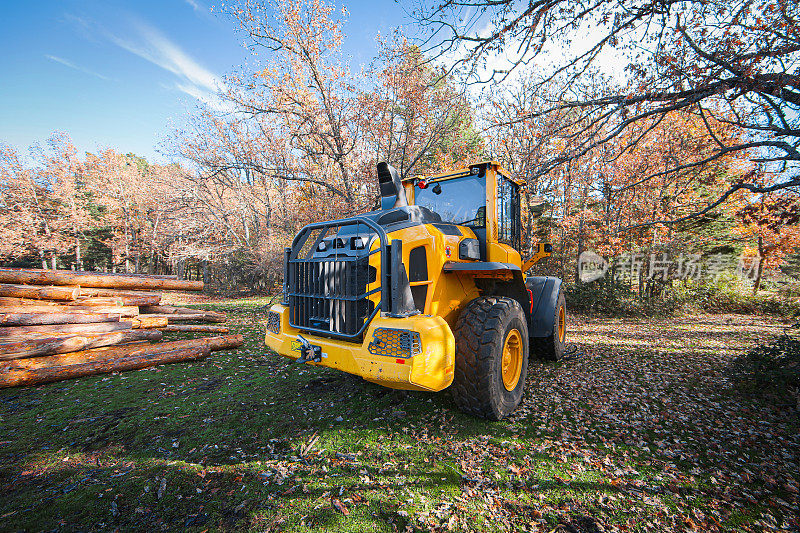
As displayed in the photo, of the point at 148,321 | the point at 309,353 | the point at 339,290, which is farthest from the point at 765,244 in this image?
the point at 148,321

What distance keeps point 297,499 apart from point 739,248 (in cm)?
1913

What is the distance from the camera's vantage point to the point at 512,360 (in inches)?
159

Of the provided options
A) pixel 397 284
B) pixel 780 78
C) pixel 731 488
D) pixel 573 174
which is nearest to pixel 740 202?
pixel 573 174

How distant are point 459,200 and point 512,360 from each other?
2.24 m

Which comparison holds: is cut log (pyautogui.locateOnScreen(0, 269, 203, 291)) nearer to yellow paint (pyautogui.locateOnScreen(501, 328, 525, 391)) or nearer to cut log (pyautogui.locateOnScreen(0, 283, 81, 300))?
cut log (pyautogui.locateOnScreen(0, 283, 81, 300))

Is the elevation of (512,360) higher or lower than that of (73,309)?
lower

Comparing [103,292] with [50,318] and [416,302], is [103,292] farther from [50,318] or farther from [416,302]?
[416,302]

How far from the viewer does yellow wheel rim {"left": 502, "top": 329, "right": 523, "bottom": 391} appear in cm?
382

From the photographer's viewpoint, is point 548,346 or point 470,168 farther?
point 548,346

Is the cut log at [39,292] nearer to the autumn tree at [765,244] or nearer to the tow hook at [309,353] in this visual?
the tow hook at [309,353]

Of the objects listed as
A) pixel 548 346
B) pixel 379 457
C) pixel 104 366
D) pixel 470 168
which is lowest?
pixel 379 457

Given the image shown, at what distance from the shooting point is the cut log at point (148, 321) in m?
6.70

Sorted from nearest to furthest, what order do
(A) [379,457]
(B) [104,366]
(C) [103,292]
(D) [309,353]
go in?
(A) [379,457] < (D) [309,353] < (B) [104,366] < (C) [103,292]

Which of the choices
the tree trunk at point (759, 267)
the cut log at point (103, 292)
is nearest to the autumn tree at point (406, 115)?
the cut log at point (103, 292)
